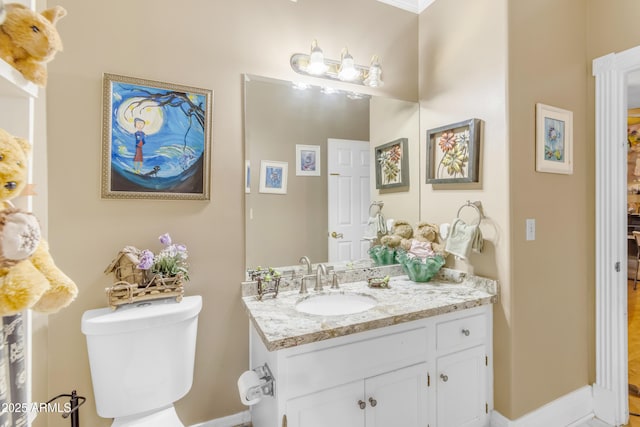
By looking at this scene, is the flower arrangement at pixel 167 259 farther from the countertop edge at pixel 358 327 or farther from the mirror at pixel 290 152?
the countertop edge at pixel 358 327

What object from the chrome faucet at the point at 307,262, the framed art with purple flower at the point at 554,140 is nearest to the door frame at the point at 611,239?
the framed art with purple flower at the point at 554,140

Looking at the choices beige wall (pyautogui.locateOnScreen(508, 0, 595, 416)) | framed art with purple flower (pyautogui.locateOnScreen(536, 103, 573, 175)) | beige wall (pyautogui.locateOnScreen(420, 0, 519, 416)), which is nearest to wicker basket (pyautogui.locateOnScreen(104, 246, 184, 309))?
beige wall (pyautogui.locateOnScreen(420, 0, 519, 416))

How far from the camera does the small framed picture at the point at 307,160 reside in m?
1.84

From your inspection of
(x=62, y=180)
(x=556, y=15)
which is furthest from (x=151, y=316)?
(x=556, y=15)

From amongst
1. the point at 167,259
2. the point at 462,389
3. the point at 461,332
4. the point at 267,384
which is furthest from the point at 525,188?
the point at 167,259

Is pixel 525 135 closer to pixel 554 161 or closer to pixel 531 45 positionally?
pixel 554 161

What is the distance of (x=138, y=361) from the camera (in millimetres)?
1220

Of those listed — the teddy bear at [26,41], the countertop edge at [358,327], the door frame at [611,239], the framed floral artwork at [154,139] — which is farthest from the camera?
the door frame at [611,239]

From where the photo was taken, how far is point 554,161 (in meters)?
1.77

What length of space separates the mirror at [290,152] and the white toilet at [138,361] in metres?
0.52

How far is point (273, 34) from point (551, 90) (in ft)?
5.53

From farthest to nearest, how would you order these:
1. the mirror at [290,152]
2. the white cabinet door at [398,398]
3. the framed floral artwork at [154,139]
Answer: the mirror at [290,152], the framed floral artwork at [154,139], the white cabinet door at [398,398]

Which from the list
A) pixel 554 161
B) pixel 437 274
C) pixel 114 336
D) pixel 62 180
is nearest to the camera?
pixel 114 336

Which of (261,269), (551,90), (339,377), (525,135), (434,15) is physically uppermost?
(434,15)
